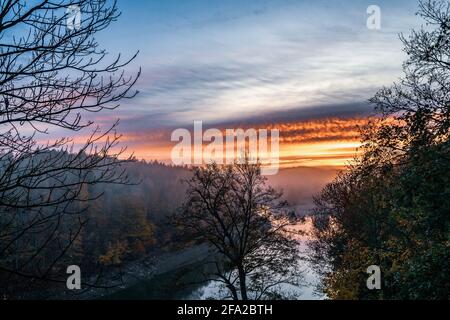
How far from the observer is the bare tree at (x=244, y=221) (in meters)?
17.6

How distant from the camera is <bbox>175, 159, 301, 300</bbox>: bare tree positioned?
57.9 ft

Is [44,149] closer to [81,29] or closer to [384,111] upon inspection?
[81,29]

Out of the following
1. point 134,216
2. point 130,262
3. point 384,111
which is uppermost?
point 384,111

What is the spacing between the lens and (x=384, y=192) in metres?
18.0

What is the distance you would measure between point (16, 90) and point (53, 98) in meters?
0.39

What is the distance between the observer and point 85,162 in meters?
4.32

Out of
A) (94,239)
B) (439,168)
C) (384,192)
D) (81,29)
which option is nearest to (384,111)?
(439,168)

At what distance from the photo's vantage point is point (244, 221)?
18281 mm
